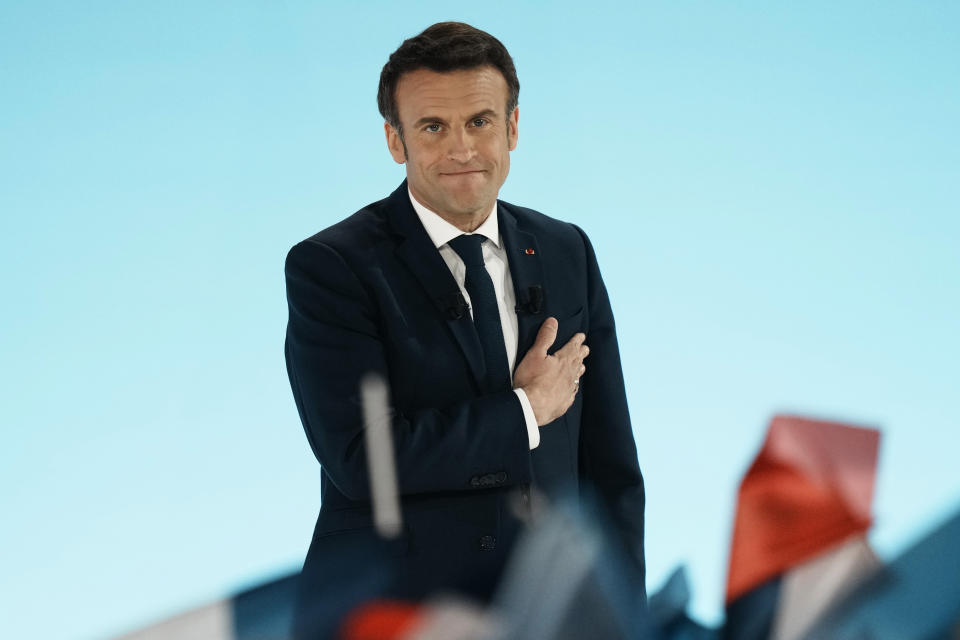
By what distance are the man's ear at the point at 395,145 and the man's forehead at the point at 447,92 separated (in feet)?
0.28

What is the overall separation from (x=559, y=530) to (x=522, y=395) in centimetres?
30

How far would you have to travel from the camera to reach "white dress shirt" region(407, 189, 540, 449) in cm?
248

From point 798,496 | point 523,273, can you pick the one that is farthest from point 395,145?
point 798,496

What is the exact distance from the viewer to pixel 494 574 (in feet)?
7.72

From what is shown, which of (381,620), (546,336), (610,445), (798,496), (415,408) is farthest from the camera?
(610,445)

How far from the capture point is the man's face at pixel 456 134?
2.40 metres

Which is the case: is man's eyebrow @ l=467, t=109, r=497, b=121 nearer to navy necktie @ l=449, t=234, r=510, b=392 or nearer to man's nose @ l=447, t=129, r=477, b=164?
man's nose @ l=447, t=129, r=477, b=164

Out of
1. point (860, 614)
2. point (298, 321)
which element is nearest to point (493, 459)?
point (298, 321)

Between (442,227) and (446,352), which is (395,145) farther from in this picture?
(446,352)

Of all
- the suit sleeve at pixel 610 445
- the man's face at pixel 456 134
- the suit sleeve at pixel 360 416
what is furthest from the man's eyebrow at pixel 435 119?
the suit sleeve at pixel 610 445

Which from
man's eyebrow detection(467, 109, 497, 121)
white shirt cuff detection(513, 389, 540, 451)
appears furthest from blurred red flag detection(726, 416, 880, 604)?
man's eyebrow detection(467, 109, 497, 121)

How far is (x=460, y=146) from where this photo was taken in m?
2.39

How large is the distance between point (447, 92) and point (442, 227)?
0.30 meters

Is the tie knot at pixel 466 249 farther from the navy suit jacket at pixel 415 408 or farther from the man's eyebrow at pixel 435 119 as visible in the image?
the man's eyebrow at pixel 435 119
